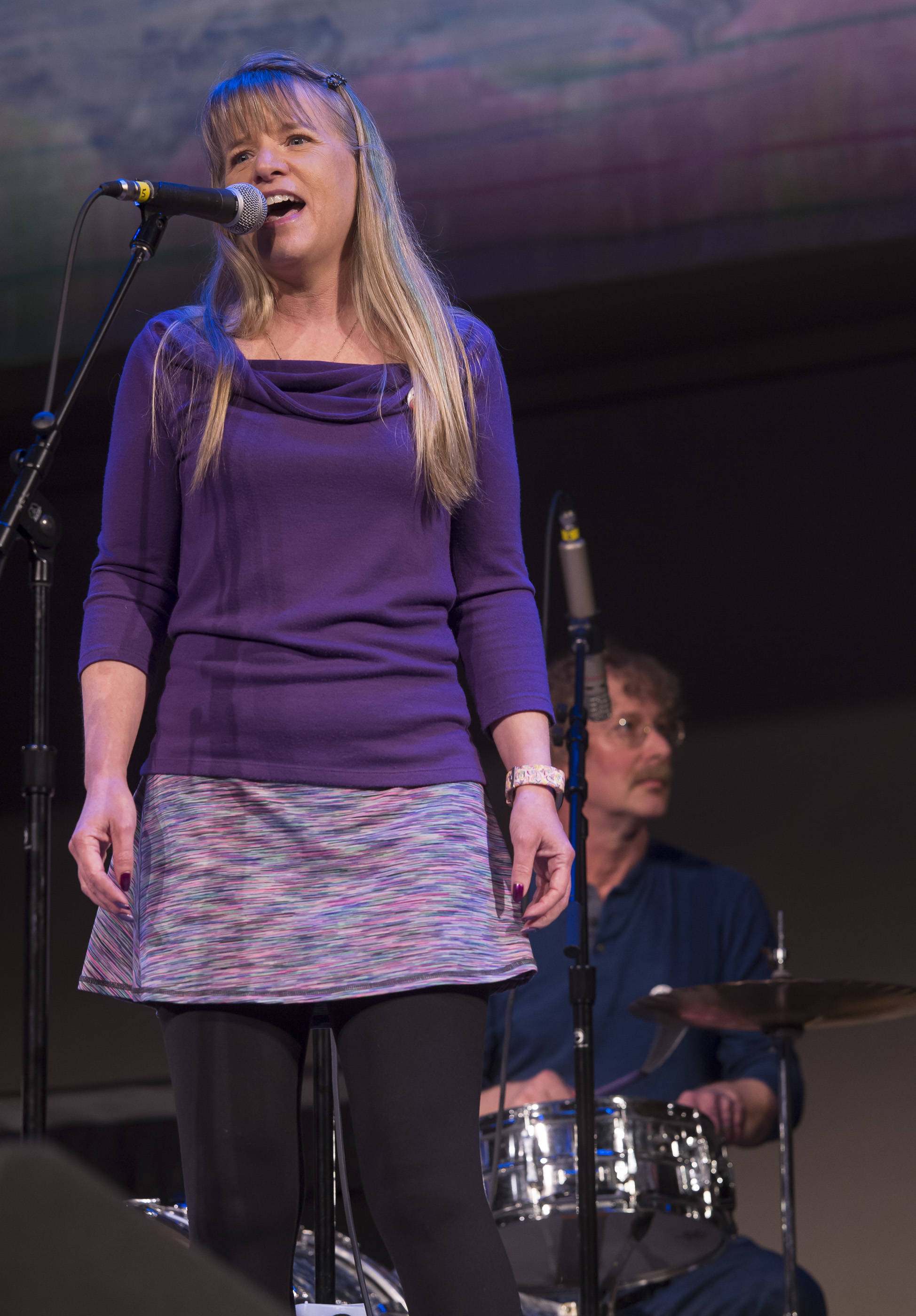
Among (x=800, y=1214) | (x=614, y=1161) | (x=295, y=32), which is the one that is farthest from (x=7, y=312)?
(x=800, y=1214)

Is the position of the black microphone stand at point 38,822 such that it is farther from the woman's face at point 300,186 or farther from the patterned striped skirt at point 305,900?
the patterned striped skirt at point 305,900

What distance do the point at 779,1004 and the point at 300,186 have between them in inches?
73.4

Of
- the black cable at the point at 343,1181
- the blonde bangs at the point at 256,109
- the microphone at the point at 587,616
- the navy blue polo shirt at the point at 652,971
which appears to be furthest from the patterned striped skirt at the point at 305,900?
the navy blue polo shirt at the point at 652,971

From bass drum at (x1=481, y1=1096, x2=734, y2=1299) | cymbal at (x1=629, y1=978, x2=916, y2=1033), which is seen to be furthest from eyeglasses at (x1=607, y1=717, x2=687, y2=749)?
bass drum at (x1=481, y1=1096, x2=734, y2=1299)

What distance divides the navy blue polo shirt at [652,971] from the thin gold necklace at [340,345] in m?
2.19

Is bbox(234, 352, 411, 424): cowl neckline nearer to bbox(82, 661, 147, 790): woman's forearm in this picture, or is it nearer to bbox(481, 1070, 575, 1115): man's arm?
bbox(82, 661, 147, 790): woman's forearm

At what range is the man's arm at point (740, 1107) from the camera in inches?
124

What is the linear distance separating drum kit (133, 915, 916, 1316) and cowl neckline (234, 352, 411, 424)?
5.08 ft

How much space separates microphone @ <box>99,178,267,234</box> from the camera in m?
1.40

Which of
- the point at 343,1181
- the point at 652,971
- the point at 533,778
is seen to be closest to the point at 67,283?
the point at 533,778

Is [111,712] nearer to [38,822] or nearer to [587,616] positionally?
[38,822]

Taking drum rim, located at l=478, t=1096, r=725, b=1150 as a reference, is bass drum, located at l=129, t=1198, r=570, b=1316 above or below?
below

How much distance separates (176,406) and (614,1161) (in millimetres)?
1744

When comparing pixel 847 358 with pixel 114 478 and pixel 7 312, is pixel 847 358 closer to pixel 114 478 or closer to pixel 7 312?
pixel 7 312
